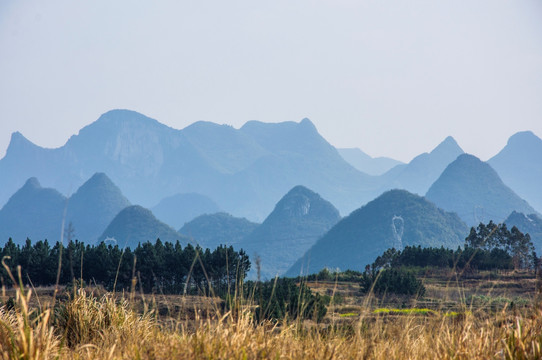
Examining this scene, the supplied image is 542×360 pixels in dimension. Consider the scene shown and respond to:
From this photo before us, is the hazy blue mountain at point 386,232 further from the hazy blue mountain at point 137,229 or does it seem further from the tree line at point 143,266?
the tree line at point 143,266

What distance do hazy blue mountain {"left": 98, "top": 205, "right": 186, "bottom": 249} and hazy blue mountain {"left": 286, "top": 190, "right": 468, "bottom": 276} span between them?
162 feet

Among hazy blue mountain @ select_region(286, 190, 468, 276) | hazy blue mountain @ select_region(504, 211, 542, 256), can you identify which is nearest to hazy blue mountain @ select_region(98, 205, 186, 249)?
hazy blue mountain @ select_region(286, 190, 468, 276)

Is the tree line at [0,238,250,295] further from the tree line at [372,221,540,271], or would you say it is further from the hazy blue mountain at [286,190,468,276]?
the hazy blue mountain at [286,190,468,276]

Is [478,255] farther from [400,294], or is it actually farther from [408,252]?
[400,294]

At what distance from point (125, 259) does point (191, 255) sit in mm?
3109

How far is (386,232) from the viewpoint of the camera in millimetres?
155250

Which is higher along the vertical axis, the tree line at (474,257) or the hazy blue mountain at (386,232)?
the hazy blue mountain at (386,232)

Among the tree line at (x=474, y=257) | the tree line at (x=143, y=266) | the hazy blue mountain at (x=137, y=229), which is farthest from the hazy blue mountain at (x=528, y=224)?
the tree line at (x=143, y=266)

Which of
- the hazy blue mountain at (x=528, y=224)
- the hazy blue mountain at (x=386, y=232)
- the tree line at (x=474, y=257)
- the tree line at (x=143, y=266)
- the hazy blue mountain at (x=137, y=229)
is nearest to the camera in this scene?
the tree line at (x=143, y=266)

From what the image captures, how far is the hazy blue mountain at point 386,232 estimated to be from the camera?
494 ft

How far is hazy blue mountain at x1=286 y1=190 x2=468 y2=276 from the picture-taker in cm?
15050

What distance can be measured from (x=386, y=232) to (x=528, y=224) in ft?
124

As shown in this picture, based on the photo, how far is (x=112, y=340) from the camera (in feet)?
20.0

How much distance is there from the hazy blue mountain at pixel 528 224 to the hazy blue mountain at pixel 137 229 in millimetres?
97322
